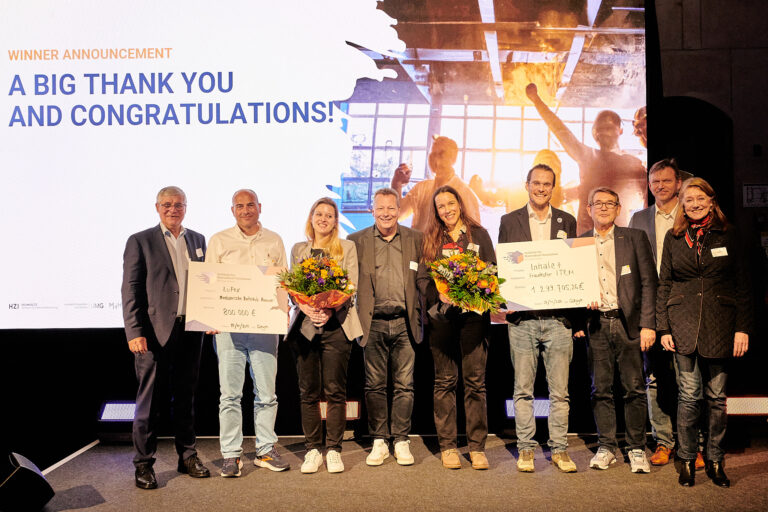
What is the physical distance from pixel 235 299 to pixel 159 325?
18.5 inches

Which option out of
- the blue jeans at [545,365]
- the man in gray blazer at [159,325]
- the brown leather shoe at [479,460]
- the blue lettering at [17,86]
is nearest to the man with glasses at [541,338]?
the blue jeans at [545,365]

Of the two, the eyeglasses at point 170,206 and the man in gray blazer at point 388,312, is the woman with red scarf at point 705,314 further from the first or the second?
the eyeglasses at point 170,206

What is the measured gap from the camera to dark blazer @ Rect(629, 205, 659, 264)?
4.24 meters

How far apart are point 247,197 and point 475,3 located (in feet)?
7.77

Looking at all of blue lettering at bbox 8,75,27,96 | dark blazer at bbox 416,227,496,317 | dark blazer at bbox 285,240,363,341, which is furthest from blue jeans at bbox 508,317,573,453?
blue lettering at bbox 8,75,27,96

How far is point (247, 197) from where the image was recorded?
13.1ft

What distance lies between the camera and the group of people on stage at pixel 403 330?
3822 millimetres

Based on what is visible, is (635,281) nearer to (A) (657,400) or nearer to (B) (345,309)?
(A) (657,400)

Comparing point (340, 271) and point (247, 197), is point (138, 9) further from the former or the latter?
point (340, 271)

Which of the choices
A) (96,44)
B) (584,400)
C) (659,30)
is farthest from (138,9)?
(584,400)

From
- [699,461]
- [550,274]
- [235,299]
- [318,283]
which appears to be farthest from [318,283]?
[699,461]

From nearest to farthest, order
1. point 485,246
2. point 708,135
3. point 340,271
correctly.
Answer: point 340,271 < point 485,246 < point 708,135

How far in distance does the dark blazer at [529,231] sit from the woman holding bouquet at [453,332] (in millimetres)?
146

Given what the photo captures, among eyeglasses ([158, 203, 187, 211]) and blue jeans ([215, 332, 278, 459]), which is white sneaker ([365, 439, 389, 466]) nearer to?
blue jeans ([215, 332, 278, 459])
